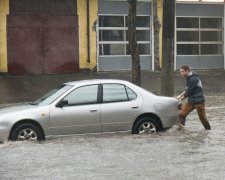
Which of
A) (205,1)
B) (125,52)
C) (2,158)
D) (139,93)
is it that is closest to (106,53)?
(125,52)

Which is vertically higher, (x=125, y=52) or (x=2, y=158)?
(x=125, y=52)

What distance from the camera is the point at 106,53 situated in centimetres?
2612

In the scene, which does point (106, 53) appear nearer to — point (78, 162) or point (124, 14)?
point (124, 14)

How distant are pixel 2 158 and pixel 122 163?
207 cm

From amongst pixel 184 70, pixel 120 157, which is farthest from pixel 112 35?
pixel 120 157

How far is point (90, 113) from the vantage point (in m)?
10.7

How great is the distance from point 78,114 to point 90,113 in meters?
0.26

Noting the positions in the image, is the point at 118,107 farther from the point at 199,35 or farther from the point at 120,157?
the point at 199,35

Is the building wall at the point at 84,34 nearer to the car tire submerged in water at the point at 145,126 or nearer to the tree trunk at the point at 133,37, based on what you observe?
the tree trunk at the point at 133,37

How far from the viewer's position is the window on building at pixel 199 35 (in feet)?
92.3

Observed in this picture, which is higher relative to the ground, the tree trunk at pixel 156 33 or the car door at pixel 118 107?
the tree trunk at pixel 156 33

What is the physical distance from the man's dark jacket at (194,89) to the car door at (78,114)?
2202mm

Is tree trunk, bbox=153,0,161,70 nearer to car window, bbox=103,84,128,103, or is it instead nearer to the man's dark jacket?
the man's dark jacket

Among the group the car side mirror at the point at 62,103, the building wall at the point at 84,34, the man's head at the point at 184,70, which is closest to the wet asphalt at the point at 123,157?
the car side mirror at the point at 62,103
